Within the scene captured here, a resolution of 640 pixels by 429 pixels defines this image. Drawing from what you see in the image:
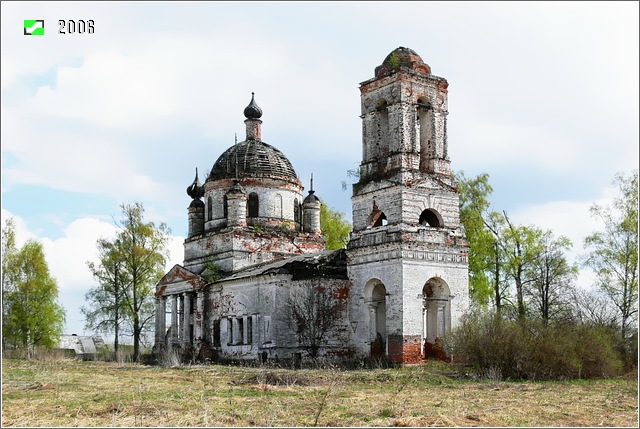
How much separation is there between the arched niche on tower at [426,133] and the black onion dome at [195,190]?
1541 cm

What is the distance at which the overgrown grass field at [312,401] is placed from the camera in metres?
12.7

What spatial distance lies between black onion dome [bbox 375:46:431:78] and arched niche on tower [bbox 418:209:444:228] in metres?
4.83

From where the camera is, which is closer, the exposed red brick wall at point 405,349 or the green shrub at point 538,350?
the green shrub at point 538,350

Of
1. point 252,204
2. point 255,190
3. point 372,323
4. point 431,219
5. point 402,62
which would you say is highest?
point 402,62

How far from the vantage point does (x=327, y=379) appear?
2011 cm

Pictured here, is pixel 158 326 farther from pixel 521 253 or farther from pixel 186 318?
pixel 521 253

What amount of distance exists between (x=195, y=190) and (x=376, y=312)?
50.9 ft

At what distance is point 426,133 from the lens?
2883cm

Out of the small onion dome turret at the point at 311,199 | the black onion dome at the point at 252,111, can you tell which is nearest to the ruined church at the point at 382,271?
the small onion dome turret at the point at 311,199

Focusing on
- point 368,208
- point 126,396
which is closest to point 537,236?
point 368,208

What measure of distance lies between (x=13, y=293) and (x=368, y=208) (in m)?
21.5

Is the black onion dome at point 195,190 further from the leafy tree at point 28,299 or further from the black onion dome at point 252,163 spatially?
the leafy tree at point 28,299

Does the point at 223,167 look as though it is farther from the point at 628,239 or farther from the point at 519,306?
the point at 628,239

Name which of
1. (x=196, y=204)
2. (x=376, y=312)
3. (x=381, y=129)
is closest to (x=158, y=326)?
(x=196, y=204)
